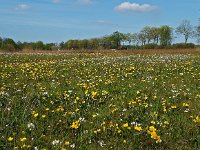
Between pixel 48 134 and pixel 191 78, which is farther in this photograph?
pixel 191 78

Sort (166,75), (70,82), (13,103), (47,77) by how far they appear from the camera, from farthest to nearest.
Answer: (166,75) < (47,77) < (70,82) < (13,103)

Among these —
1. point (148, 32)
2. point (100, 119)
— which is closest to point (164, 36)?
point (148, 32)

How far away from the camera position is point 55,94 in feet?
31.3

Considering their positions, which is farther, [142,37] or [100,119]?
[142,37]

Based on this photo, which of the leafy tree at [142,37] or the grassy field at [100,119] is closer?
the grassy field at [100,119]

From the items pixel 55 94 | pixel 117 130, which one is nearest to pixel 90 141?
pixel 117 130

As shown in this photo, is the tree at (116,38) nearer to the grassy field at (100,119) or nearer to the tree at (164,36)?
the tree at (164,36)

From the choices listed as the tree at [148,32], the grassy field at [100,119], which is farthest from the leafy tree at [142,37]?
the grassy field at [100,119]

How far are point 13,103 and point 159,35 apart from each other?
146m

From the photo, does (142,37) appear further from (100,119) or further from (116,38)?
(100,119)

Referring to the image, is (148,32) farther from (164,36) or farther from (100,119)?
(100,119)

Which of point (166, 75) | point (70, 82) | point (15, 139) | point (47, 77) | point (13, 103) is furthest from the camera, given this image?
point (166, 75)

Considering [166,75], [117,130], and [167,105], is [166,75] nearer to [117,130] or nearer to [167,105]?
[167,105]

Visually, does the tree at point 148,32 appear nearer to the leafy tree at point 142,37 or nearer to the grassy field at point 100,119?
the leafy tree at point 142,37
